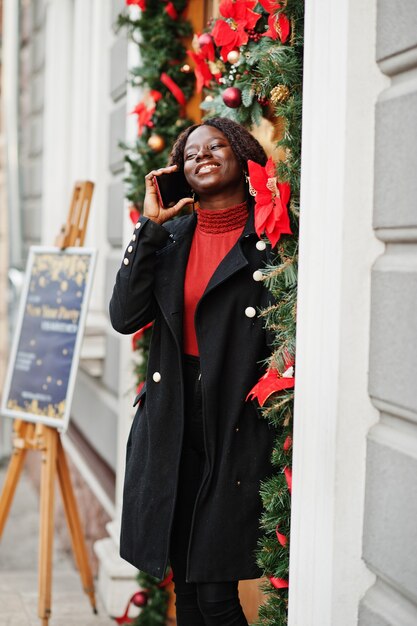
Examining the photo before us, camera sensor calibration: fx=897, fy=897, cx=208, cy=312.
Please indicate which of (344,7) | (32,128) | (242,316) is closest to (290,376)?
(242,316)

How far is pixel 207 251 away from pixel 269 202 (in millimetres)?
282

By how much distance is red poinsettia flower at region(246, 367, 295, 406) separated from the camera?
222cm

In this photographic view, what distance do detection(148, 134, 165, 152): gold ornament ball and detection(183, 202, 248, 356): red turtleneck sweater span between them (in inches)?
44.9

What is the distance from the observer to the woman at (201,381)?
238cm

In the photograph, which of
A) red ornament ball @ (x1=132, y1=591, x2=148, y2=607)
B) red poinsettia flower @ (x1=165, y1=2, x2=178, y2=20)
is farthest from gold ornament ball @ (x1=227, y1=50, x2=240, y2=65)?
red ornament ball @ (x1=132, y1=591, x2=148, y2=607)

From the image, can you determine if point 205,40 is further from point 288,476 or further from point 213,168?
point 288,476

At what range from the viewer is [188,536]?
252cm

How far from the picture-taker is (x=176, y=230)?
2633mm

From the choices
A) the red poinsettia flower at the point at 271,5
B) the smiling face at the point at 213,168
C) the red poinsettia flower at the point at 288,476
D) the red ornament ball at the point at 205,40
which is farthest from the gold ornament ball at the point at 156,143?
the red poinsettia flower at the point at 288,476

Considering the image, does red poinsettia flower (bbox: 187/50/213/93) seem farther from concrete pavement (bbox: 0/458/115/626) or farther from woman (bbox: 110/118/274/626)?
concrete pavement (bbox: 0/458/115/626)

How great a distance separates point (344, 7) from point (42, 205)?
17.9ft

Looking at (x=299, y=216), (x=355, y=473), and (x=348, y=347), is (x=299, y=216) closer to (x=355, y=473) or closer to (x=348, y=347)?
(x=348, y=347)

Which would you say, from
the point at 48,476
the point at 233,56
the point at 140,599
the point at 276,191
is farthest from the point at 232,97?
the point at 140,599

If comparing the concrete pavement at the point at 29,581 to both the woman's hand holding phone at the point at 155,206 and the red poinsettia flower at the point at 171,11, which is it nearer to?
the woman's hand holding phone at the point at 155,206
